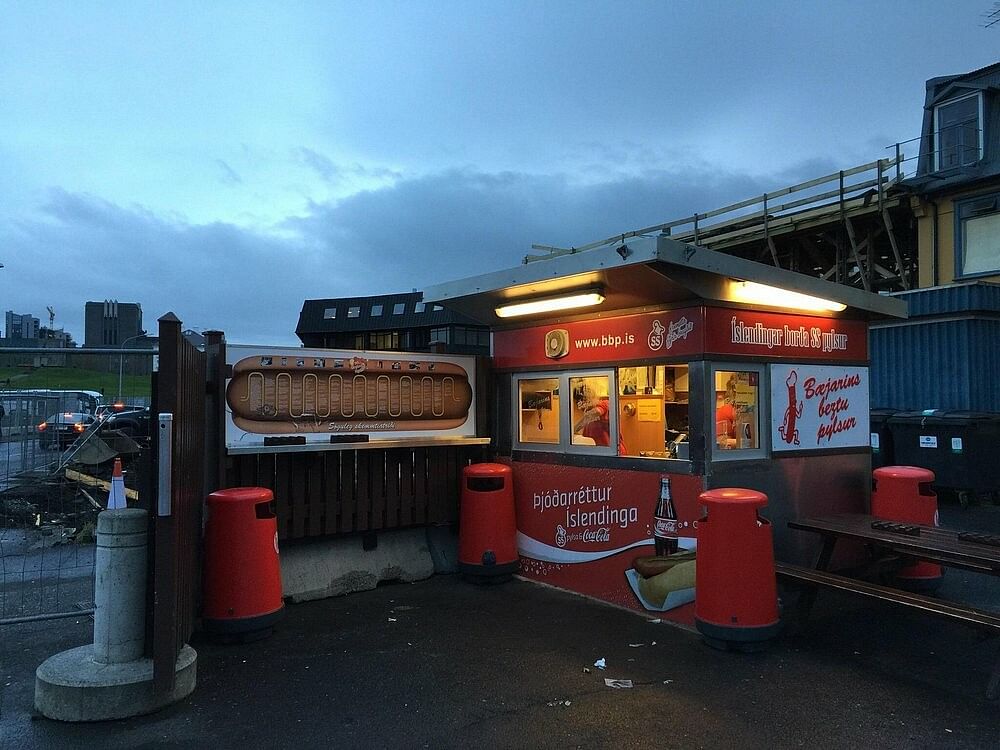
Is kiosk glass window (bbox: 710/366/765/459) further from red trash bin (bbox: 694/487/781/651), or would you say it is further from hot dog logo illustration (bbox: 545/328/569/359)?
hot dog logo illustration (bbox: 545/328/569/359)

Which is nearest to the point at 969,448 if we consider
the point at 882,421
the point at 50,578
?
the point at 882,421

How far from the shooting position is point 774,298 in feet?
20.2

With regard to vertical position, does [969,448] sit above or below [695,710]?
above

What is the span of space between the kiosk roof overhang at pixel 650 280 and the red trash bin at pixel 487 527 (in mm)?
1778

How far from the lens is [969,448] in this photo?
38.6ft

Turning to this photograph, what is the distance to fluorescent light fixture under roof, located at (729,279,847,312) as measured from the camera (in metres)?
5.91

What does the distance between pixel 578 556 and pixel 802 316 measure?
3.07 meters

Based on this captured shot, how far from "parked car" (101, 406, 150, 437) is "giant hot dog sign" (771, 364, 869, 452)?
5426 mm

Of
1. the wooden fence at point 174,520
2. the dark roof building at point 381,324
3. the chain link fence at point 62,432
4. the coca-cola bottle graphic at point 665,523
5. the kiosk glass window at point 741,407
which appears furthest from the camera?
the dark roof building at point 381,324

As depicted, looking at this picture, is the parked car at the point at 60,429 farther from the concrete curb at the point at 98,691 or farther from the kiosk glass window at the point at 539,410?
the kiosk glass window at the point at 539,410

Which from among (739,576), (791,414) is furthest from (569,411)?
(739,576)

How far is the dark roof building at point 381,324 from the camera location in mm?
45469

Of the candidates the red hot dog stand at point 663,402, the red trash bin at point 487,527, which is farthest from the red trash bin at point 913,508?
the red trash bin at point 487,527

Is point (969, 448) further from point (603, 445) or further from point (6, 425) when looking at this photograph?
point (6, 425)
